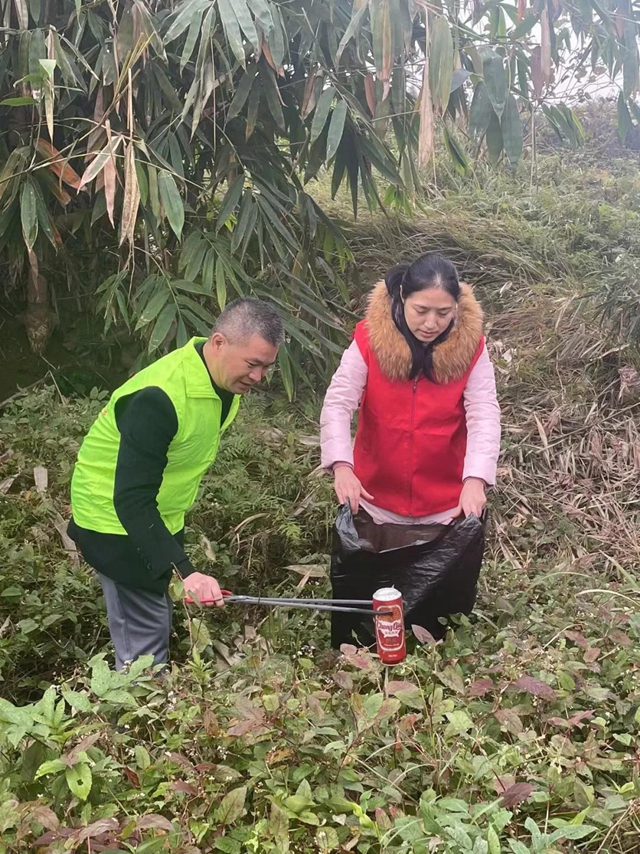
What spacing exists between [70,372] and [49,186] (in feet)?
4.45

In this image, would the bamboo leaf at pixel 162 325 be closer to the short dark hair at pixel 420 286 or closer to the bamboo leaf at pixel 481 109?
the short dark hair at pixel 420 286

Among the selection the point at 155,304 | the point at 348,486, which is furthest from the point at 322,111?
the point at 348,486

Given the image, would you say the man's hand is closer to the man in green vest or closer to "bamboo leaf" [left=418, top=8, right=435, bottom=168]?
the man in green vest

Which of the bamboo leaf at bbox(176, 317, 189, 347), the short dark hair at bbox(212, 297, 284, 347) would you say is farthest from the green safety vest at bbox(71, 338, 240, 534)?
the bamboo leaf at bbox(176, 317, 189, 347)

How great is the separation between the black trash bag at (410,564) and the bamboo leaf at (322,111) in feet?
5.33

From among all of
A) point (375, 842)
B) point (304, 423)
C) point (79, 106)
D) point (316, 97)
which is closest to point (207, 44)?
point (316, 97)

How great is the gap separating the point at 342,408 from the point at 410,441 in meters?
0.24

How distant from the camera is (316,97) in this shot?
331 cm

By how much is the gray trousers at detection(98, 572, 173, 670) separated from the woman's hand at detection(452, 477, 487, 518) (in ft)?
3.09

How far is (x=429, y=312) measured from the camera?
7.18ft

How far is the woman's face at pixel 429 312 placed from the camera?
217 cm

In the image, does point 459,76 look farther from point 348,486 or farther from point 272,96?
point 348,486

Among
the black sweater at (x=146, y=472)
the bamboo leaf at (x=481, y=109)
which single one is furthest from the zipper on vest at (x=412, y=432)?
the bamboo leaf at (x=481, y=109)

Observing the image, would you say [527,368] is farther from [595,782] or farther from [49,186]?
[595,782]
